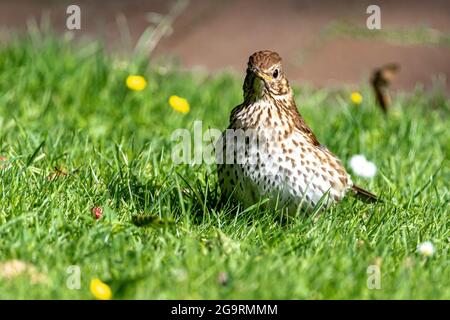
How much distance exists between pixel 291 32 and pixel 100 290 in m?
6.90

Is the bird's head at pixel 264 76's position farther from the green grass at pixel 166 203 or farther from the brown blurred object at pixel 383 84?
the brown blurred object at pixel 383 84

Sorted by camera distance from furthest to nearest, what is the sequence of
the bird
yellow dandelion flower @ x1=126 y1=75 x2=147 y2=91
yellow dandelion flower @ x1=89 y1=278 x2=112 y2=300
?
yellow dandelion flower @ x1=126 y1=75 x2=147 y2=91 → the bird → yellow dandelion flower @ x1=89 y1=278 x2=112 y2=300

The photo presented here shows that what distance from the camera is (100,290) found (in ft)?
12.6

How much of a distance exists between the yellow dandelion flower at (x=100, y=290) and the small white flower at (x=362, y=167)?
241 cm

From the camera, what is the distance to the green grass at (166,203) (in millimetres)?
Result: 4047

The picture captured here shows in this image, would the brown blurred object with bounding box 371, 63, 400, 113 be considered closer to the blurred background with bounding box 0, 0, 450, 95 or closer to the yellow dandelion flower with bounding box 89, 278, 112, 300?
the blurred background with bounding box 0, 0, 450, 95

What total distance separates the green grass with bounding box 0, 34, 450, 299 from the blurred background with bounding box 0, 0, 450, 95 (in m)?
2.16

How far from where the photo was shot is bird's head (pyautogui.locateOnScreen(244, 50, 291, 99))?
16.4 ft

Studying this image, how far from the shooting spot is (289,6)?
10969 mm

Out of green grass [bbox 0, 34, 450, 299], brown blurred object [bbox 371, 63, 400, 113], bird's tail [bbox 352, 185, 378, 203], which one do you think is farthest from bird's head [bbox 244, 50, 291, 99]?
brown blurred object [bbox 371, 63, 400, 113]

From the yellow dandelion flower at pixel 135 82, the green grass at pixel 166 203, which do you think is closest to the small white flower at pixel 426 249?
the green grass at pixel 166 203

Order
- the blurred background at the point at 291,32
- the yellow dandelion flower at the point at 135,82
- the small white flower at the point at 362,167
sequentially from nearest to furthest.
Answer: the small white flower at the point at 362,167
the yellow dandelion flower at the point at 135,82
the blurred background at the point at 291,32

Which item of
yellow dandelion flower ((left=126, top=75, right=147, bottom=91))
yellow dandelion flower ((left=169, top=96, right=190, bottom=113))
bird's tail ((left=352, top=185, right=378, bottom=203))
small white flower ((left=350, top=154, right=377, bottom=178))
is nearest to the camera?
bird's tail ((left=352, top=185, right=378, bottom=203))
